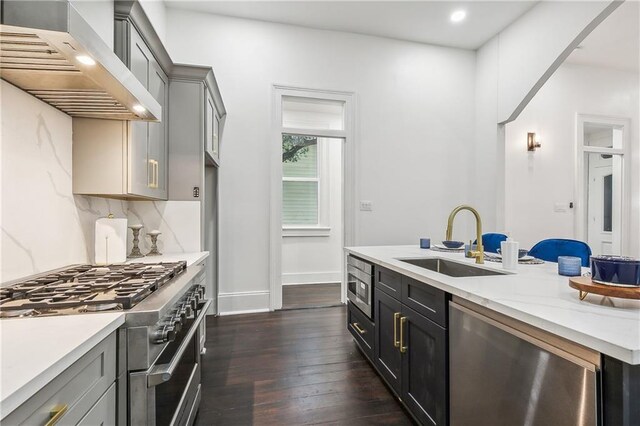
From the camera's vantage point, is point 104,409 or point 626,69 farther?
point 626,69

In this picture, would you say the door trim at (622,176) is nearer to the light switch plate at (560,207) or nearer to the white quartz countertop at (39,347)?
the light switch plate at (560,207)

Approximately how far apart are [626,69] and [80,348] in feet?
24.2

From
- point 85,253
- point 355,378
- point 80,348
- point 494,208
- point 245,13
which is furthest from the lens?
point 494,208

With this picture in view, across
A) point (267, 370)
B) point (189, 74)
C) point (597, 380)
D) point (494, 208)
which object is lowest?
point (267, 370)

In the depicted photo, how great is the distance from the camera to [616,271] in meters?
0.97

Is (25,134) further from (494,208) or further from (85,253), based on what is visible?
(494,208)

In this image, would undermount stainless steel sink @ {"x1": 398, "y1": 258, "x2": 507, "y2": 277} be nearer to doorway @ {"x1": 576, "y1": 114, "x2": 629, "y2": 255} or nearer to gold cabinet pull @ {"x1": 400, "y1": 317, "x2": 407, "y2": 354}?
gold cabinet pull @ {"x1": 400, "y1": 317, "x2": 407, "y2": 354}

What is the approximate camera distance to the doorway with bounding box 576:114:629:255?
186 inches

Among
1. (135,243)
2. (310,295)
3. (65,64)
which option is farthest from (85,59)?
(310,295)

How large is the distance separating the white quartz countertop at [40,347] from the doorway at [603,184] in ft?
19.3

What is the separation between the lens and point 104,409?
859mm

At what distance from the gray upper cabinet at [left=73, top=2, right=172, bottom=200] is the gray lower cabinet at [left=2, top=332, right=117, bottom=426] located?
1.23m

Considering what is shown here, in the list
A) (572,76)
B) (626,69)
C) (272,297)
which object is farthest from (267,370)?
(626,69)

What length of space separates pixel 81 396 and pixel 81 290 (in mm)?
538
